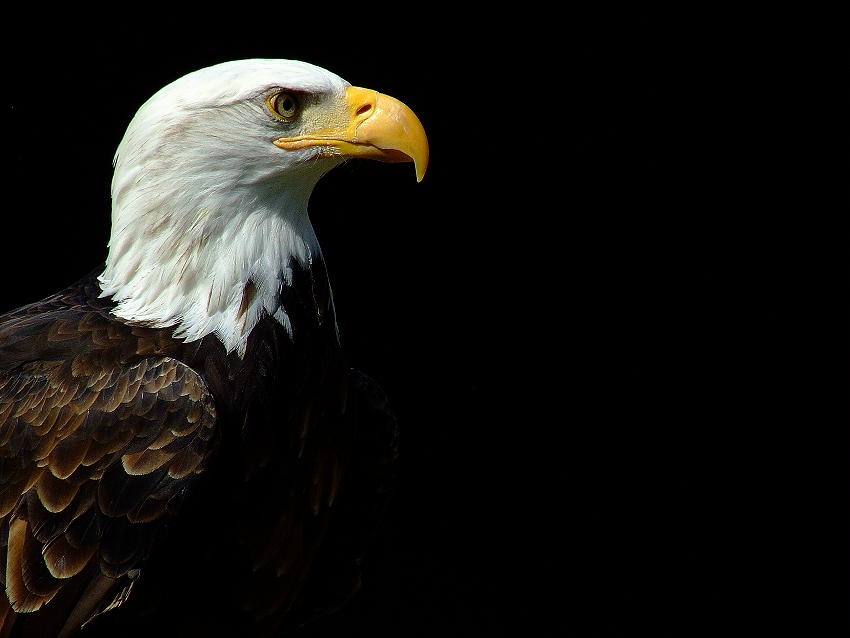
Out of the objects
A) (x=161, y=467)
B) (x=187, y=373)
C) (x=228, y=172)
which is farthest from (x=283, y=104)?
(x=161, y=467)

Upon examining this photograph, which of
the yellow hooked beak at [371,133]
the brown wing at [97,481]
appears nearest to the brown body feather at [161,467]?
the brown wing at [97,481]

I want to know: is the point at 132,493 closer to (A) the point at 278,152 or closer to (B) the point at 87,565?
(B) the point at 87,565

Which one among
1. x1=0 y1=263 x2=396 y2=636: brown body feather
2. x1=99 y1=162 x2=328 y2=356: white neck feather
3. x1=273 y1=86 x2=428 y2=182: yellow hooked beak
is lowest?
x1=0 y1=263 x2=396 y2=636: brown body feather

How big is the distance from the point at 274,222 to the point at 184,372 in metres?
0.47

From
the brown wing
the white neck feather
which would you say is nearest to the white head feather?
the white neck feather

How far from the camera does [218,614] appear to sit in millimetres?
3361

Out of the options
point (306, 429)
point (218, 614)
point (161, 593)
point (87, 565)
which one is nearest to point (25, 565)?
point (87, 565)

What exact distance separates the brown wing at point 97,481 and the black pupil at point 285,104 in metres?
0.72

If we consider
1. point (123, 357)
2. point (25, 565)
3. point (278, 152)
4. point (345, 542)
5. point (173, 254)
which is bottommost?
point (345, 542)

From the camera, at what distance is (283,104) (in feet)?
10.2

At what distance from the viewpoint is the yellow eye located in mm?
3090

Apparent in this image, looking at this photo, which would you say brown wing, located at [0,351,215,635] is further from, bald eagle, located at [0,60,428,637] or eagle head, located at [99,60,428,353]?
eagle head, located at [99,60,428,353]

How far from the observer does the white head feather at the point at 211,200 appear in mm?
3070

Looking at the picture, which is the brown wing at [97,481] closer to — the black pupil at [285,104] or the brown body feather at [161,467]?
the brown body feather at [161,467]
